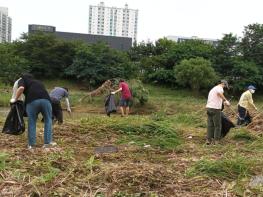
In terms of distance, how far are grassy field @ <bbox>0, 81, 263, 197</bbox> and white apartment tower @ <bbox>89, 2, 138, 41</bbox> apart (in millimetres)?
90635

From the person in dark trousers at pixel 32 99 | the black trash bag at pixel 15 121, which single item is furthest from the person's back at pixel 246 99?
the black trash bag at pixel 15 121

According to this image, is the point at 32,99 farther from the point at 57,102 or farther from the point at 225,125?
the point at 225,125

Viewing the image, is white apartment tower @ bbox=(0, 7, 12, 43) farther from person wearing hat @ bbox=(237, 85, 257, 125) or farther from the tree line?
person wearing hat @ bbox=(237, 85, 257, 125)

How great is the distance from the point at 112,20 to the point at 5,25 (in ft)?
99.2

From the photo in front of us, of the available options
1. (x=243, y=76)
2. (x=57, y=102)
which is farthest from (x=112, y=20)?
(x=57, y=102)

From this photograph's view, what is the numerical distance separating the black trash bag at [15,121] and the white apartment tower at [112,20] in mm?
92150

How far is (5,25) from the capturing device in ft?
256

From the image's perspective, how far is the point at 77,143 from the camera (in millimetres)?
10258

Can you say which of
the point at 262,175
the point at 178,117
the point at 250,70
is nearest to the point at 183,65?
the point at 250,70

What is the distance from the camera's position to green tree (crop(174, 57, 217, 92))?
35.8 meters

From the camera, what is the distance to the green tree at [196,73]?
35750 millimetres

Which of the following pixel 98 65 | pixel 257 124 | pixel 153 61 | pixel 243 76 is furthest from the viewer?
pixel 153 61

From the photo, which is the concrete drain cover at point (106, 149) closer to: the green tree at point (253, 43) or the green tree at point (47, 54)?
the green tree at point (47, 54)

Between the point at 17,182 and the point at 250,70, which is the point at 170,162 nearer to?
the point at 17,182
